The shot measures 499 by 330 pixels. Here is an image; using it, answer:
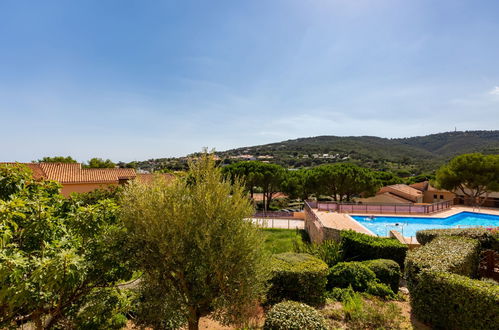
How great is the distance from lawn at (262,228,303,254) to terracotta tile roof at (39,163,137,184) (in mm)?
14991

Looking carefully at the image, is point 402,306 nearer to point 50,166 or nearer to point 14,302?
point 14,302

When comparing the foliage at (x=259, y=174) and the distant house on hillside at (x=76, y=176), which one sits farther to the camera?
the foliage at (x=259, y=174)

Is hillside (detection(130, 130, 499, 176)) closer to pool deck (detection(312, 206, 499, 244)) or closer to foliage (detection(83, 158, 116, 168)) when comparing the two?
foliage (detection(83, 158, 116, 168))

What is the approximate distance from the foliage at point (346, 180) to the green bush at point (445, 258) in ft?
78.1

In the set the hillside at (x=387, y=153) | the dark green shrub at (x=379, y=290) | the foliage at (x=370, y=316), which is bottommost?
the dark green shrub at (x=379, y=290)

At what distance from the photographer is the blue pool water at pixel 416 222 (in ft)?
60.9

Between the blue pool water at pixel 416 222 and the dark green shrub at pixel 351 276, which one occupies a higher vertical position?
the dark green shrub at pixel 351 276

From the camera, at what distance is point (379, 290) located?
351 inches

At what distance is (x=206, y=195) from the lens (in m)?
5.21

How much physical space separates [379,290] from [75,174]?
1123 inches

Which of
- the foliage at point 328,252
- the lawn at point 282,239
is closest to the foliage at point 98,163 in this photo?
the lawn at point 282,239

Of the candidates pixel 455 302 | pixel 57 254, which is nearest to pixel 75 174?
pixel 57 254

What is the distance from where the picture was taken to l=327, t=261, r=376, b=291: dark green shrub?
9.23m

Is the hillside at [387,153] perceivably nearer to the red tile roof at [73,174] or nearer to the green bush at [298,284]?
the red tile roof at [73,174]
